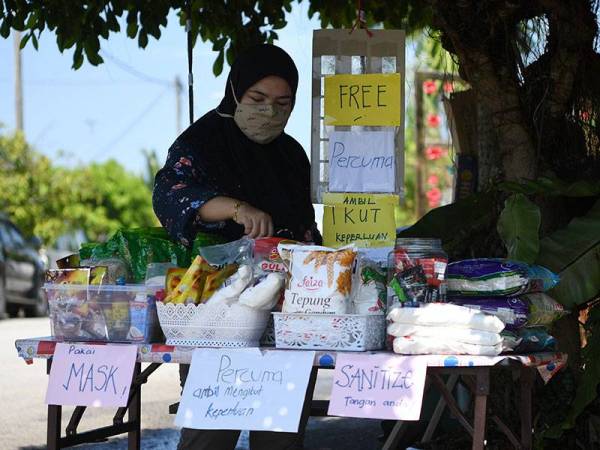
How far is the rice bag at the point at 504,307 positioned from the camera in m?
2.92

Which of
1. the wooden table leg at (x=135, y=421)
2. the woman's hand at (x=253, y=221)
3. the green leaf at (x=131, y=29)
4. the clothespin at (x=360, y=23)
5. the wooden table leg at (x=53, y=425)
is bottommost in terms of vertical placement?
the wooden table leg at (x=135, y=421)

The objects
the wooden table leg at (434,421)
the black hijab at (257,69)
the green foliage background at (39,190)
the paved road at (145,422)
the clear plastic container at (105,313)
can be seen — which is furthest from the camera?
the green foliage background at (39,190)

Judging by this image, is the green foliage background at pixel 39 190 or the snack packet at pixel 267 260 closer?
the snack packet at pixel 267 260

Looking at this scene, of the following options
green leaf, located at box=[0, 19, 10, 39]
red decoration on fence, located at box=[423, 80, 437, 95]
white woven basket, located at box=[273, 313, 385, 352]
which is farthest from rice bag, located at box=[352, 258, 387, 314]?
red decoration on fence, located at box=[423, 80, 437, 95]

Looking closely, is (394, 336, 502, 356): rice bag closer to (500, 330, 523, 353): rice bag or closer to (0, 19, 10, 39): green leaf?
(500, 330, 523, 353): rice bag

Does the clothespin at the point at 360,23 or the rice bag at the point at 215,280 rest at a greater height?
the clothespin at the point at 360,23

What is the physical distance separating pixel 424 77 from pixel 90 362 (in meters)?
9.05

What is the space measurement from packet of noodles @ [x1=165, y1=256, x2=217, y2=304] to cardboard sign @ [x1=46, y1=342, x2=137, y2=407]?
0.64 feet

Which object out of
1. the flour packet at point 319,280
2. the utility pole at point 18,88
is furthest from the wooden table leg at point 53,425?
the utility pole at point 18,88

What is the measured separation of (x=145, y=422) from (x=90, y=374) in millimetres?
3896

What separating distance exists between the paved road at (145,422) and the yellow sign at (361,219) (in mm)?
2333

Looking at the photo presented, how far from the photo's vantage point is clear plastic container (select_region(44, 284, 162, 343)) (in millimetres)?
3182

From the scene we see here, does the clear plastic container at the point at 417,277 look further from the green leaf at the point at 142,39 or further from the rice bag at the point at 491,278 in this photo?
the green leaf at the point at 142,39

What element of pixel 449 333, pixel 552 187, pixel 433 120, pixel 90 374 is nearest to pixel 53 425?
pixel 90 374
